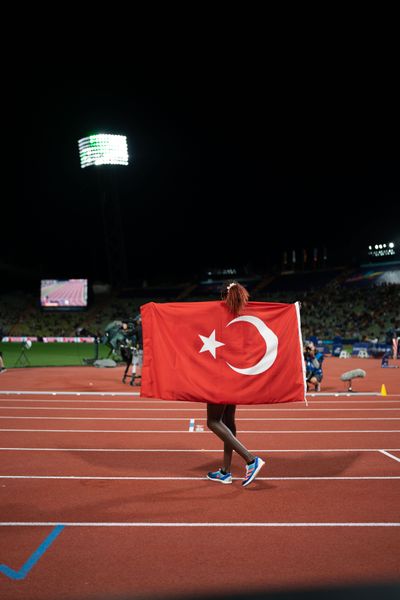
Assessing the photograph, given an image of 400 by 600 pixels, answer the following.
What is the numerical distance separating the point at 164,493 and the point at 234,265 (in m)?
84.3

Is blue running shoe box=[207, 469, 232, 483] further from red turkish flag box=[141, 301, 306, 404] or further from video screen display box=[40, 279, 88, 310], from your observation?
video screen display box=[40, 279, 88, 310]

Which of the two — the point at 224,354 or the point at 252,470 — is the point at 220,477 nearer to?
the point at 252,470

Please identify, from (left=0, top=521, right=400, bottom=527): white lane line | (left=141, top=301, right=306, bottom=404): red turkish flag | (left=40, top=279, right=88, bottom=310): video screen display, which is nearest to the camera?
(left=0, top=521, right=400, bottom=527): white lane line

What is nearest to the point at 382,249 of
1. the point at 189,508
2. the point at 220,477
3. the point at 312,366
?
the point at 312,366

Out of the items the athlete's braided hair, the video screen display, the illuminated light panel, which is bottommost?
the athlete's braided hair

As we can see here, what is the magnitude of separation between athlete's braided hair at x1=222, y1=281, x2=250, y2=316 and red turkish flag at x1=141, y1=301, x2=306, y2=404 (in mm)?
131

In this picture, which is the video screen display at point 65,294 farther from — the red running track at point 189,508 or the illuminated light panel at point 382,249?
the red running track at point 189,508

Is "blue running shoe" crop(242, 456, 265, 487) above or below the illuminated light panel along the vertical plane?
below

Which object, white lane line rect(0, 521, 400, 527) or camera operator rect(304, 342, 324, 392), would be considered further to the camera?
camera operator rect(304, 342, 324, 392)

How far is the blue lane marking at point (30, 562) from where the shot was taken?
3834mm

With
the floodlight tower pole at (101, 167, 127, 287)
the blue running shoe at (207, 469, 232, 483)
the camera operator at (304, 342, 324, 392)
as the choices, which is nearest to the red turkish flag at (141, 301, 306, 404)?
the blue running shoe at (207, 469, 232, 483)

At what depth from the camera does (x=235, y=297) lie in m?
6.20

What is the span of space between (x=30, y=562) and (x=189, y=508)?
171cm

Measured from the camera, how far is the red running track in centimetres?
382
